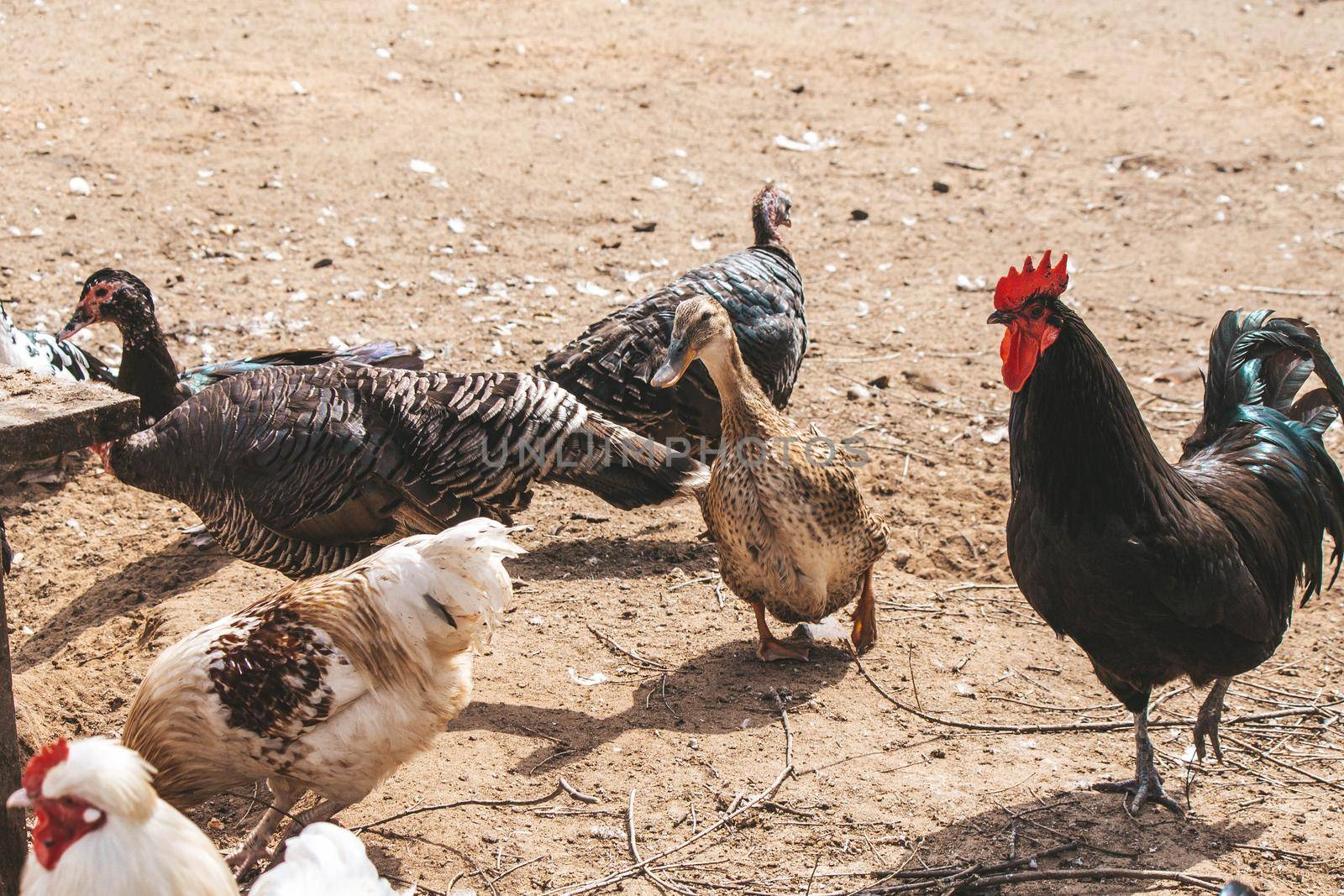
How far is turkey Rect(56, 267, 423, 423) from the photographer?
5863 mm

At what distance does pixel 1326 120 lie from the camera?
11.9 meters

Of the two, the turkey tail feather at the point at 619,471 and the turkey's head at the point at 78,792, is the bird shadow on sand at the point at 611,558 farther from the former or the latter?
the turkey's head at the point at 78,792

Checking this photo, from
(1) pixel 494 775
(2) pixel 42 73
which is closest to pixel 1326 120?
(1) pixel 494 775

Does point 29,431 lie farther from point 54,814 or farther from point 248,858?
point 248,858

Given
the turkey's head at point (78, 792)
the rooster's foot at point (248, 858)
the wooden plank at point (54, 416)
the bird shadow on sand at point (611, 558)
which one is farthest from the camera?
the bird shadow on sand at point (611, 558)

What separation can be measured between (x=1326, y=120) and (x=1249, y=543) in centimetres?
942

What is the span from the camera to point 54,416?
330 cm

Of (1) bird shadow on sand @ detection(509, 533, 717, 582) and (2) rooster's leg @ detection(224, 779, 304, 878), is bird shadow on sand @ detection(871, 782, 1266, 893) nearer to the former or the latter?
(2) rooster's leg @ detection(224, 779, 304, 878)

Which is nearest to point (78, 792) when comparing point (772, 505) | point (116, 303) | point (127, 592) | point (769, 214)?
point (772, 505)

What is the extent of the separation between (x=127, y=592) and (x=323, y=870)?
11.3 feet

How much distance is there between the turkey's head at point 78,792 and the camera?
2.73 m

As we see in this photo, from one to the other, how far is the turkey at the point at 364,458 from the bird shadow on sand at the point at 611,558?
52cm

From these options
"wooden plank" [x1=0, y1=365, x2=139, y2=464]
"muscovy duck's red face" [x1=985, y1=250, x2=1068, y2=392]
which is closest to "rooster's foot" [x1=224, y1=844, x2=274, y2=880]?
"wooden plank" [x1=0, y1=365, x2=139, y2=464]

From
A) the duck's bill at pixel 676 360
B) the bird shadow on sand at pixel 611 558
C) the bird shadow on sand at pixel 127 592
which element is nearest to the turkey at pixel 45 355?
the bird shadow on sand at pixel 127 592
